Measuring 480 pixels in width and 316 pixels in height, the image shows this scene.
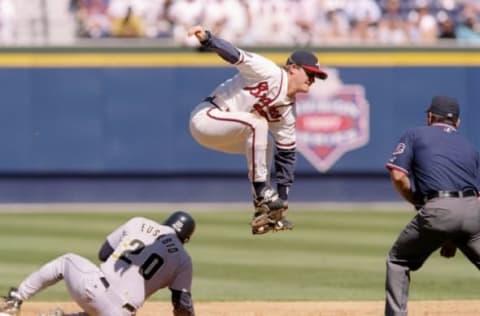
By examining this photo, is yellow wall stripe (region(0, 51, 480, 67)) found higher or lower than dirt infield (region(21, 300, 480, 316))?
lower

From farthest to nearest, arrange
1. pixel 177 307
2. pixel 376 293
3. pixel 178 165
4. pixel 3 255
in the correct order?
pixel 178 165 < pixel 3 255 < pixel 376 293 < pixel 177 307

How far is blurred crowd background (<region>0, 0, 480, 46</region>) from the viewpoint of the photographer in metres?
21.5

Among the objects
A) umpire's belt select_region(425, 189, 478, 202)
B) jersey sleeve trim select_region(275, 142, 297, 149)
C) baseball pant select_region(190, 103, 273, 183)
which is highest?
baseball pant select_region(190, 103, 273, 183)

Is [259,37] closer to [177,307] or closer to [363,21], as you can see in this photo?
[363,21]

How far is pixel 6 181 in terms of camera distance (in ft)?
70.8

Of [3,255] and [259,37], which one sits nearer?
[3,255]

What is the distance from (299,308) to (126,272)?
3068mm

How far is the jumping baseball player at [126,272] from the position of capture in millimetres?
9680

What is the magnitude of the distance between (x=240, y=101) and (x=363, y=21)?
39.1 ft

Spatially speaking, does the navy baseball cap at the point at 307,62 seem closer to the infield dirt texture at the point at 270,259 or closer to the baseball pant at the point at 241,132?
the baseball pant at the point at 241,132

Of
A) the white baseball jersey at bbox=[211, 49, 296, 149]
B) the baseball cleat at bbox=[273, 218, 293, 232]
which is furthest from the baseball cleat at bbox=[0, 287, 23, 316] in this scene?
the white baseball jersey at bbox=[211, 49, 296, 149]

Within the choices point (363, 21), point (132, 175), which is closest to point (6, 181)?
point (132, 175)

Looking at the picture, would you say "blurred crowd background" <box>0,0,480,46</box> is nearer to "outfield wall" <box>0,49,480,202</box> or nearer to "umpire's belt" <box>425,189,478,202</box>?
"outfield wall" <box>0,49,480,202</box>

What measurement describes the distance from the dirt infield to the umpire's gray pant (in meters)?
1.77
